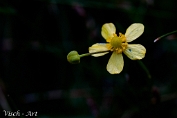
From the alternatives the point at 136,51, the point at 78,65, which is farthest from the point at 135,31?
the point at 78,65

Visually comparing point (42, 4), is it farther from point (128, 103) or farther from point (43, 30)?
point (128, 103)

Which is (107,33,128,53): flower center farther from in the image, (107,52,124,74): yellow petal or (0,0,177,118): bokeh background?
(0,0,177,118): bokeh background

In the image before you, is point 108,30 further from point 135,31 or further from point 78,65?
point 78,65

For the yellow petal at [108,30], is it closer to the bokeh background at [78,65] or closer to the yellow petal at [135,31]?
the yellow petal at [135,31]

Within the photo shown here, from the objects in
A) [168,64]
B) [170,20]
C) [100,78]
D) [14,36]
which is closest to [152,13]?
[170,20]

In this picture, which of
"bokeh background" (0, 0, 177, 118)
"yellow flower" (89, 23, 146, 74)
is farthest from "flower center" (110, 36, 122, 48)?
"bokeh background" (0, 0, 177, 118)

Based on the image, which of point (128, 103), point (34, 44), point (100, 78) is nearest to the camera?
point (128, 103)
